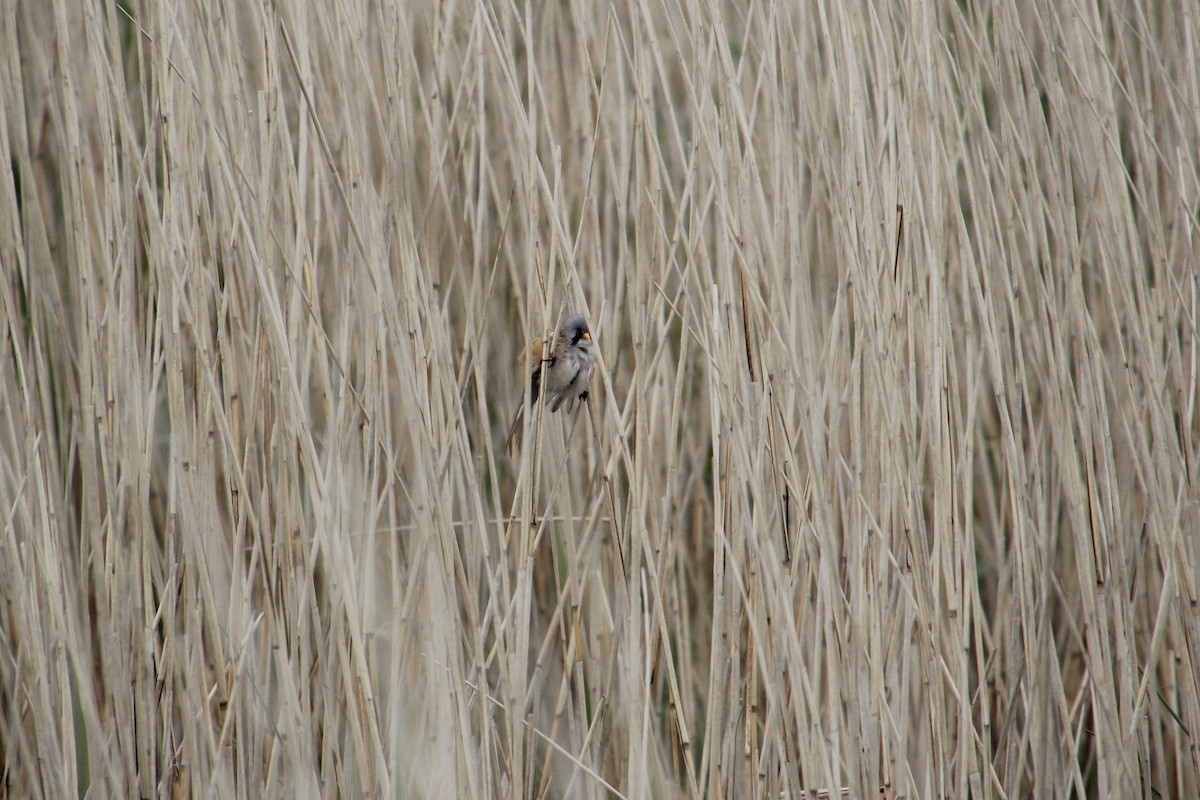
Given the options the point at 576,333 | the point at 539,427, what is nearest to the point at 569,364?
the point at 576,333

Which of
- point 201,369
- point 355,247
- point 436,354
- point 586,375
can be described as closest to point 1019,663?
point 586,375

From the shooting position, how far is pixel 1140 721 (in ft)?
5.16

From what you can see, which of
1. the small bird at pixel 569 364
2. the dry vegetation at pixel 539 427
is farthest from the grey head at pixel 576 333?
the dry vegetation at pixel 539 427

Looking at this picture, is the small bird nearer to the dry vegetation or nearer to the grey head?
the grey head

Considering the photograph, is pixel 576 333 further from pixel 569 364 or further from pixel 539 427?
pixel 539 427

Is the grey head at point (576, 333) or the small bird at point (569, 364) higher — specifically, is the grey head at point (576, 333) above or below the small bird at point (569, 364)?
above

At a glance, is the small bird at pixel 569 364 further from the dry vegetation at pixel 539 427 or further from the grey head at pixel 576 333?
the dry vegetation at pixel 539 427

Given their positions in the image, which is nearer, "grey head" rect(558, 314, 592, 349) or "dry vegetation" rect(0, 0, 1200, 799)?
"dry vegetation" rect(0, 0, 1200, 799)

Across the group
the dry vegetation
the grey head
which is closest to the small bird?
the grey head

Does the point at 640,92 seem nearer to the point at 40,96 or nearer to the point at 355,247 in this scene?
the point at 355,247

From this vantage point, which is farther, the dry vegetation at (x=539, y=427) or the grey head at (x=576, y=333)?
Result: the grey head at (x=576, y=333)

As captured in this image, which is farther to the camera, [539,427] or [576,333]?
[576,333]

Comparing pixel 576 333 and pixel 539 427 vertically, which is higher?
pixel 576 333

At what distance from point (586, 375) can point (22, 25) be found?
1.26 m
